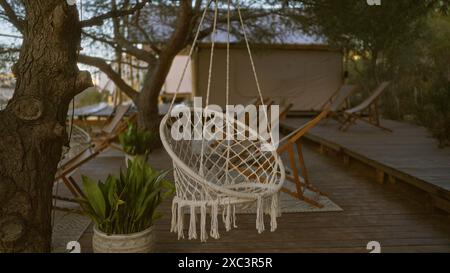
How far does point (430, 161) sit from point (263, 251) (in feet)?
7.36

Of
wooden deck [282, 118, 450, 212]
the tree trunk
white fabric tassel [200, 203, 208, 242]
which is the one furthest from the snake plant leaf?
wooden deck [282, 118, 450, 212]

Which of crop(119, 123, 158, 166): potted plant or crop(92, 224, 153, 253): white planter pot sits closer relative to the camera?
crop(92, 224, 153, 253): white planter pot

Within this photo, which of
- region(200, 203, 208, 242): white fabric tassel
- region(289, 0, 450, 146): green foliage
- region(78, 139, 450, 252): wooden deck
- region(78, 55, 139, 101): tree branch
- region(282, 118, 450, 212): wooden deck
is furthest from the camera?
region(78, 55, 139, 101): tree branch

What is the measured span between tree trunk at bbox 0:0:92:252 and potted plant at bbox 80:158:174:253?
0.31 meters

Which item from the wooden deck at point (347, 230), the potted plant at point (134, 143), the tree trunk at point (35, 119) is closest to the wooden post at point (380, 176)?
the wooden deck at point (347, 230)

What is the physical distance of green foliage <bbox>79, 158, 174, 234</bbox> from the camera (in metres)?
2.20

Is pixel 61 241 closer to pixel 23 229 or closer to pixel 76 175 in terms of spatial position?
pixel 23 229

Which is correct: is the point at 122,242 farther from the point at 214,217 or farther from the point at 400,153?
the point at 400,153

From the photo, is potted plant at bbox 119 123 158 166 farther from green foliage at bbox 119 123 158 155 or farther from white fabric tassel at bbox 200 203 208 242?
white fabric tassel at bbox 200 203 208 242

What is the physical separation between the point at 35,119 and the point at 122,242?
2.58 ft

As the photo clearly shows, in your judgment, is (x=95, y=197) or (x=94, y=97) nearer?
(x=95, y=197)

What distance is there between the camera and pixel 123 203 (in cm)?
214

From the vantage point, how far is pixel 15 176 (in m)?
1.88

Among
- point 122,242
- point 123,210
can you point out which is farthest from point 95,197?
point 122,242
